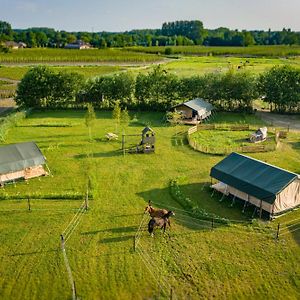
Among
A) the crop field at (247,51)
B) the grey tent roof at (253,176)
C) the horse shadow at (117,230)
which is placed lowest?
the horse shadow at (117,230)

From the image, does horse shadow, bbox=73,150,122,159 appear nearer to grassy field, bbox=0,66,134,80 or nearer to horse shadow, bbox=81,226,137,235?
horse shadow, bbox=81,226,137,235

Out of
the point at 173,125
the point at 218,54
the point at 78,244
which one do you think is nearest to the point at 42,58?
the point at 218,54

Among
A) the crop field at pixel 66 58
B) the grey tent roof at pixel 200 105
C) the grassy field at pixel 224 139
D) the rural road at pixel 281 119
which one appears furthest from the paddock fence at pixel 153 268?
the crop field at pixel 66 58

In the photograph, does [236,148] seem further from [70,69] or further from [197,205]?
[70,69]

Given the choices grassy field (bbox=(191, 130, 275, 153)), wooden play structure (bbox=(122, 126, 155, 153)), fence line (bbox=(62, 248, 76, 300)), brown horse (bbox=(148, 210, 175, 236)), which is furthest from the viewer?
grassy field (bbox=(191, 130, 275, 153))

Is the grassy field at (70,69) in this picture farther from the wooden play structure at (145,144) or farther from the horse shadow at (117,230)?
the horse shadow at (117,230)

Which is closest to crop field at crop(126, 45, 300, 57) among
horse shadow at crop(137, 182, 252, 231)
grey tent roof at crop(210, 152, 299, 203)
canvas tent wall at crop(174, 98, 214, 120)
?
canvas tent wall at crop(174, 98, 214, 120)

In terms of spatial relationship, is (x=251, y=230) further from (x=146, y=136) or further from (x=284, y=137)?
(x=284, y=137)

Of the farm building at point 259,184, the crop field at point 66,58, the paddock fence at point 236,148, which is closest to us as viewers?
the farm building at point 259,184
